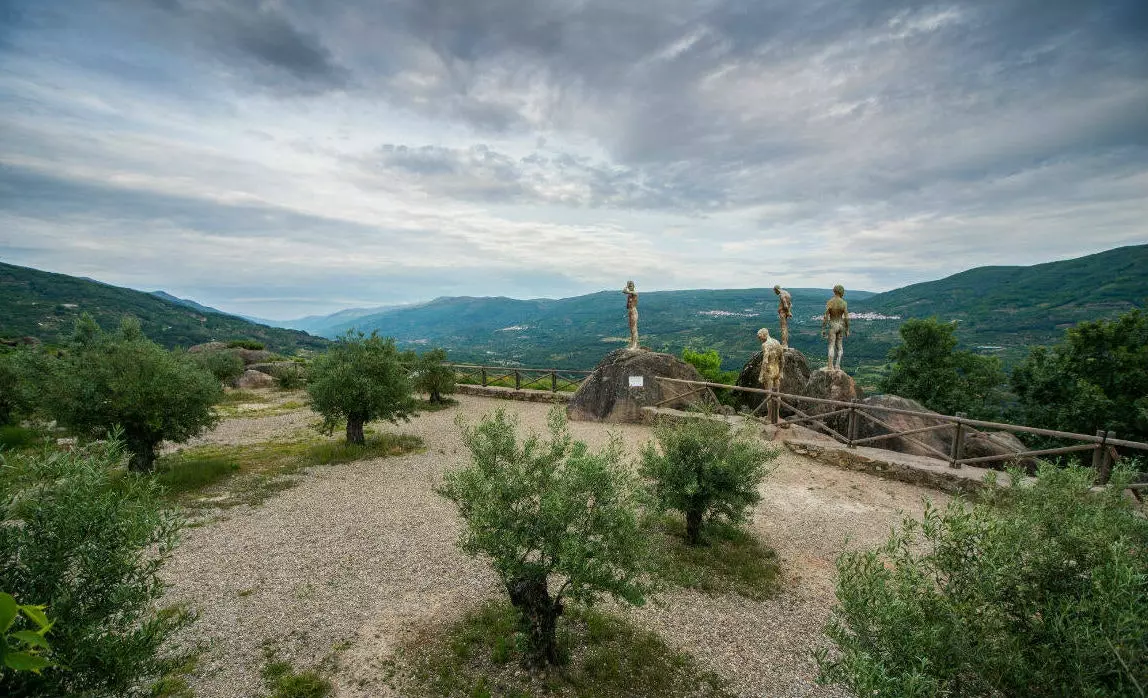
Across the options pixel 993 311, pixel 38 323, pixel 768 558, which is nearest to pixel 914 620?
pixel 768 558

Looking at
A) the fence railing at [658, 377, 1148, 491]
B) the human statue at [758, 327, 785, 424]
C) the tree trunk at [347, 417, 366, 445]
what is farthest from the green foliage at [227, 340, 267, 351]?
the human statue at [758, 327, 785, 424]

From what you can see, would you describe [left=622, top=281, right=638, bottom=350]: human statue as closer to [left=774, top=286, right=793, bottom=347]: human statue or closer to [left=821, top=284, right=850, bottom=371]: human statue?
[left=774, top=286, right=793, bottom=347]: human statue

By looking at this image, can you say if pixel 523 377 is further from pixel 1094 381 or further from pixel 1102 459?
pixel 1094 381

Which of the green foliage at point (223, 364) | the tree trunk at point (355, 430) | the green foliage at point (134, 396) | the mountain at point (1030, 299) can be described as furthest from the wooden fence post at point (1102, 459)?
the mountain at point (1030, 299)

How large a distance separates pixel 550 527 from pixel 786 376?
1517 centimetres

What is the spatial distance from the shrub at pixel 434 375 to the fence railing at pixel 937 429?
395 inches

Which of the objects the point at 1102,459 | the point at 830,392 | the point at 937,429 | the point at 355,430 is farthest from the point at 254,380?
the point at 1102,459

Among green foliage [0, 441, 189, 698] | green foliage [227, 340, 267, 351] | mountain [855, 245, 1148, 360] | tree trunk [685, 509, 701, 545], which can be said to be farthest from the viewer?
mountain [855, 245, 1148, 360]

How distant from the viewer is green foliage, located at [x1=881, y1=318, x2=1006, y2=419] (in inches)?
970

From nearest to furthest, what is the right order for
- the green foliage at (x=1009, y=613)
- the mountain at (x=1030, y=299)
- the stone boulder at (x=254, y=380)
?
the green foliage at (x=1009, y=613) → the stone boulder at (x=254, y=380) → the mountain at (x=1030, y=299)

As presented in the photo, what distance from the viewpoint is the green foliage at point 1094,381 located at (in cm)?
1717

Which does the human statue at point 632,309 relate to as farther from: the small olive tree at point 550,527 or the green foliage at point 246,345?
the green foliage at point 246,345

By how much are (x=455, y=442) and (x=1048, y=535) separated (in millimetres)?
13925

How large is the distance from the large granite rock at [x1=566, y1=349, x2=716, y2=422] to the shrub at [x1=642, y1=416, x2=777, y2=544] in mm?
9247
